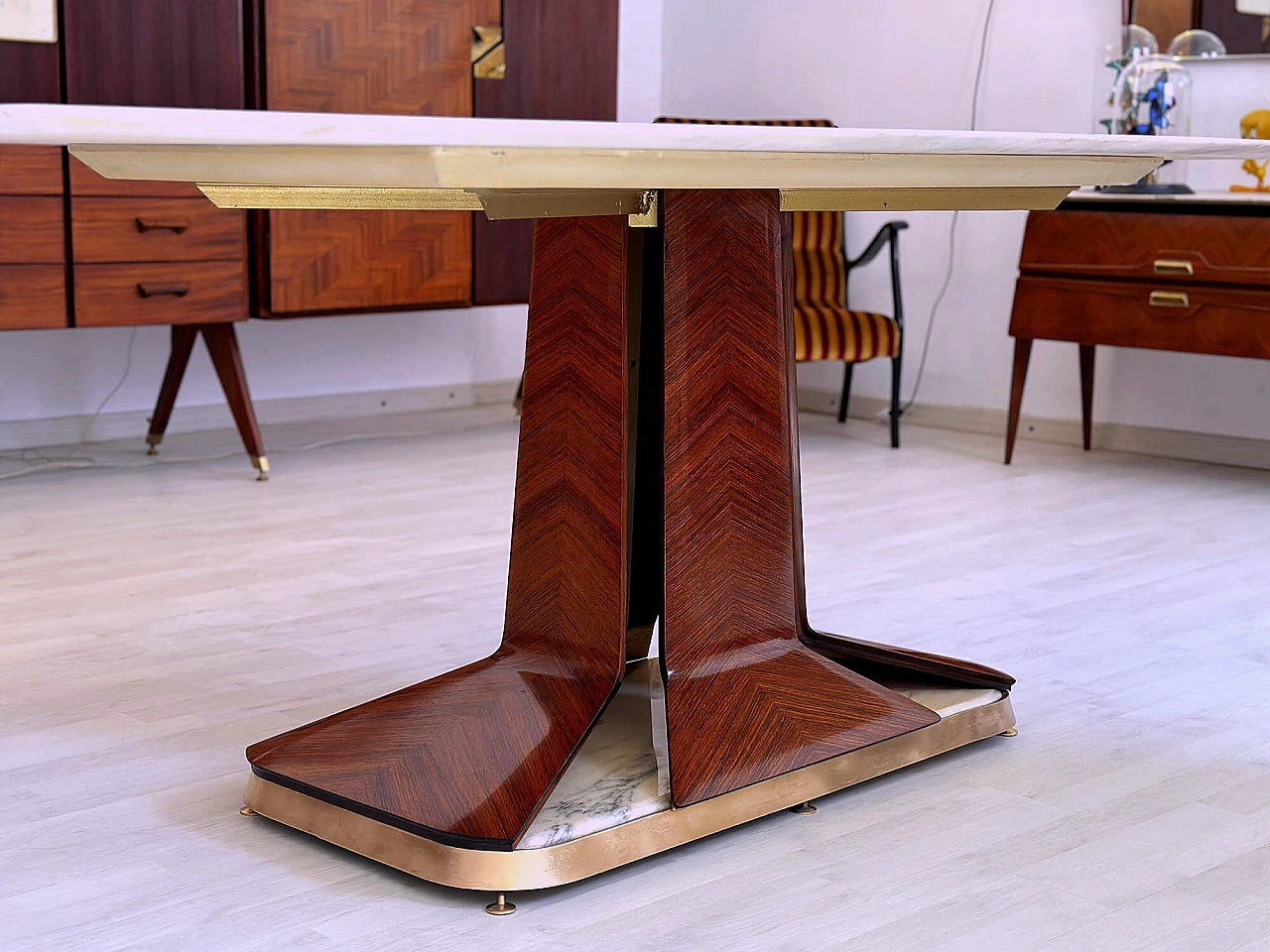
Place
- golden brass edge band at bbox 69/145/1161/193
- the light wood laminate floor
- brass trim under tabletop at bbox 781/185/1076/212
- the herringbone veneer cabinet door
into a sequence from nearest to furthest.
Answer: golden brass edge band at bbox 69/145/1161/193, the light wood laminate floor, brass trim under tabletop at bbox 781/185/1076/212, the herringbone veneer cabinet door

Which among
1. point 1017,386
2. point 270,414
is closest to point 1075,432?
point 1017,386

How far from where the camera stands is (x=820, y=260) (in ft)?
13.5

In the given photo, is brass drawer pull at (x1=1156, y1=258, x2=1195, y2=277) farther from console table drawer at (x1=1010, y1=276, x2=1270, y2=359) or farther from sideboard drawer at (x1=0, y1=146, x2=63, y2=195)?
sideboard drawer at (x1=0, y1=146, x2=63, y2=195)

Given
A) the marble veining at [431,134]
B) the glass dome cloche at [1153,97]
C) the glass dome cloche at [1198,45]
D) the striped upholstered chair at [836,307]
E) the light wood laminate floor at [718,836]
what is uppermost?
the glass dome cloche at [1198,45]

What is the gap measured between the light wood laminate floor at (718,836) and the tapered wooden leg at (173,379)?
0.53ft

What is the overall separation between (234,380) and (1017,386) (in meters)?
1.86

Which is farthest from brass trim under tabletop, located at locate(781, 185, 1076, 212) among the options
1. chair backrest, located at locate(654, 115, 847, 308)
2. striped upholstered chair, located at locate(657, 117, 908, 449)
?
chair backrest, located at locate(654, 115, 847, 308)

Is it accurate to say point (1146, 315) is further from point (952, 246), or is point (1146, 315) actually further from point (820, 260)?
point (820, 260)

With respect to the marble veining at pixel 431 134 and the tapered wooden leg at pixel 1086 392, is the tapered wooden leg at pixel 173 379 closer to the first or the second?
the tapered wooden leg at pixel 1086 392

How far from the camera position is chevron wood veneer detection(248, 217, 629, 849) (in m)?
1.35

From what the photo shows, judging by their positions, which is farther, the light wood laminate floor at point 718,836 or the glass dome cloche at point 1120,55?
the glass dome cloche at point 1120,55

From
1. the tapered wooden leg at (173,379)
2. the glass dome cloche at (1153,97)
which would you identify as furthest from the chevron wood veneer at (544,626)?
the glass dome cloche at (1153,97)

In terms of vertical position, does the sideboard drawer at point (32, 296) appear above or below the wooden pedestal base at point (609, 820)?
above

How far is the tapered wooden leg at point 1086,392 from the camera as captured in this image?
3732 mm
